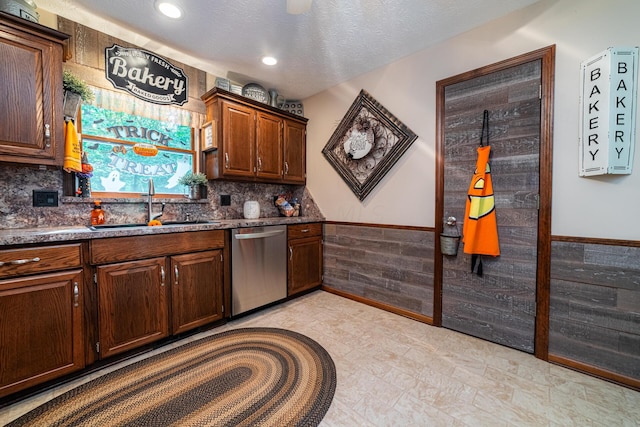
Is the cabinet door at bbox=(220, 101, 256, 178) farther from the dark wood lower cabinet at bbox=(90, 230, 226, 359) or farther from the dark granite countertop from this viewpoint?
the dark wood lower cabinet at bbox=(90, 230, 226, 359)

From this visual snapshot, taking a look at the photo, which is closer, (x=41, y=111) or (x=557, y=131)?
(x=41, y=111)

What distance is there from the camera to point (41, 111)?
5.51ft

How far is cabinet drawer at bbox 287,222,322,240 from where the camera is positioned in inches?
115

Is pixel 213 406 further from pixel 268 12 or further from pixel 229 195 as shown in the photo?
pixel 268 12

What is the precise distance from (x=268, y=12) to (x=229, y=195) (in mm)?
1859

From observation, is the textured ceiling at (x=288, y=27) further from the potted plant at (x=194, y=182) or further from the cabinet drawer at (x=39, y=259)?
the cabinet drawer at (x=39, y=259)

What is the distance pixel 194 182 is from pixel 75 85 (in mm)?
1116

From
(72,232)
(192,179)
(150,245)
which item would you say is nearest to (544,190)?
(150,245)

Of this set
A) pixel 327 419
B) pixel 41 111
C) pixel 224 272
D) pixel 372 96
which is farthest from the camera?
pixel 372 96

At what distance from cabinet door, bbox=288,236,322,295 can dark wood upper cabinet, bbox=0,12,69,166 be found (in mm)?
2104

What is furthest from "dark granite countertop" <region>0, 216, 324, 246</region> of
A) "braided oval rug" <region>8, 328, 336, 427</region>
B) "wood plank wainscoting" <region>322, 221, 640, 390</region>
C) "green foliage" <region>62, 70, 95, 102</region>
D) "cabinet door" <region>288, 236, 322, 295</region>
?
"wood plank wainscoting" <region>322, 221, 640, 390</region>

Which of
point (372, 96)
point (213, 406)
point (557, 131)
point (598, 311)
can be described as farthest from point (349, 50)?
point (213, 406)

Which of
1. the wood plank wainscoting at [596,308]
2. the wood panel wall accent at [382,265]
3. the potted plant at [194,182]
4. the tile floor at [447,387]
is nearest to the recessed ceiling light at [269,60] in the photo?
the potted plant at [194,182]

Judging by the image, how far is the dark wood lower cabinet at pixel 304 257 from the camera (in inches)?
116
